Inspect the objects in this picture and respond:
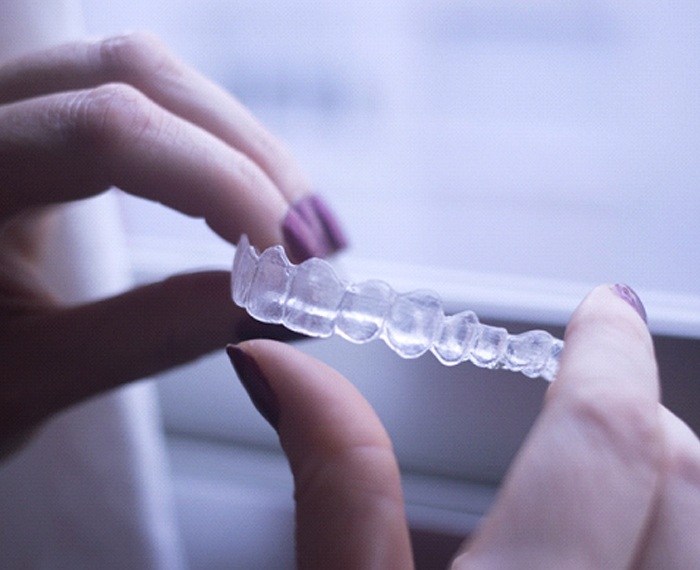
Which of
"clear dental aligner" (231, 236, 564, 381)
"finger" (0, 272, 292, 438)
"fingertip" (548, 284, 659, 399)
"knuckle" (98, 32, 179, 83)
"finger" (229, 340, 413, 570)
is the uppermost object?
"knuckle" (98, 32, 179, 83)

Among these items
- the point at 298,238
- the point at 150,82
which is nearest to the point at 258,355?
the point at 298,238

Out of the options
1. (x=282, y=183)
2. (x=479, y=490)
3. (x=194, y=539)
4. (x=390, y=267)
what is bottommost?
(x=194, y=539)

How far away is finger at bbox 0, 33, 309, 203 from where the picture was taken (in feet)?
1.88

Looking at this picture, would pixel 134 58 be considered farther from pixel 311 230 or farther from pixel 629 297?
pixel 629 297

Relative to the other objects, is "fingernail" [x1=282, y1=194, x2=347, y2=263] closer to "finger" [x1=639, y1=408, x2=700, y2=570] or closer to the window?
the window

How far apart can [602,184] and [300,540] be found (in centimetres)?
40

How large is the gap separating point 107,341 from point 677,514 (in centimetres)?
43

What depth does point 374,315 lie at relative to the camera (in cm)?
42

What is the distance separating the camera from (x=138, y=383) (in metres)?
0.66

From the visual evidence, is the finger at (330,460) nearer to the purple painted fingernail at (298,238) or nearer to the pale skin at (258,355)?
the pale skin at (258,355)

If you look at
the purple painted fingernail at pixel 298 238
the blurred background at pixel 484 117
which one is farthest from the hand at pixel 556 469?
the blurred background at pixel 484 117

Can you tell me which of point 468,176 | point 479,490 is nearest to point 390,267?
point 468,176

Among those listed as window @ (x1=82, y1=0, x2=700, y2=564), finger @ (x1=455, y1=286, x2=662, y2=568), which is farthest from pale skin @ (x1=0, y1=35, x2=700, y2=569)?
window @ (x1=82, y1=0, x2=700, y2=564)

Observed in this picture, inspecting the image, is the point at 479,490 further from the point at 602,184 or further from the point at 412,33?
the point at 412,33
